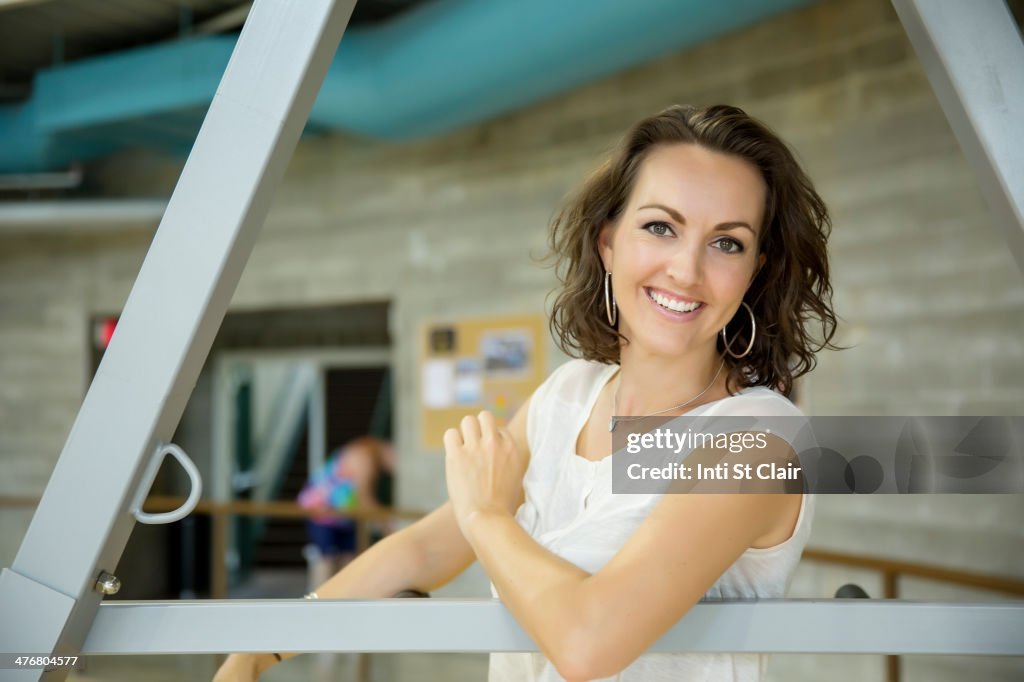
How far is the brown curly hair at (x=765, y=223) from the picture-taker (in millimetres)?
1175

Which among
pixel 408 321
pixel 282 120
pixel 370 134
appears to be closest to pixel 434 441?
pixel 408 321

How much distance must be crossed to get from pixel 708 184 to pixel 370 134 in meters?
4.41

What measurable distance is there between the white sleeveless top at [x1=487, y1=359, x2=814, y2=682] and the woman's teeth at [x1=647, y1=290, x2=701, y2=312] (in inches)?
4.8

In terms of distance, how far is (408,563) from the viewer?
1273mm

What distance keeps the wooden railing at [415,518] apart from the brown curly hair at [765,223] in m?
2.08

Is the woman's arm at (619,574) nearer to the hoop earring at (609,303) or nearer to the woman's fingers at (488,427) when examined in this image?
the woman's fingers at (488,427)

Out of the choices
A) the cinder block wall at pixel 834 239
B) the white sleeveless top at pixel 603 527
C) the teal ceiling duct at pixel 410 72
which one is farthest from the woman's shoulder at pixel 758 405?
the teal ceiling duct at pixel 410 72

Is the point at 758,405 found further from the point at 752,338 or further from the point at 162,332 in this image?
the point at 162,332

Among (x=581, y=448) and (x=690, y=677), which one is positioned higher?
(x=581, y=448)

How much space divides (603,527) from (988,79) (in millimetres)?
625

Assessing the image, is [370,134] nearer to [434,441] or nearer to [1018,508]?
[434,441]

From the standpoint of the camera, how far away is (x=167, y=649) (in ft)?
3.18

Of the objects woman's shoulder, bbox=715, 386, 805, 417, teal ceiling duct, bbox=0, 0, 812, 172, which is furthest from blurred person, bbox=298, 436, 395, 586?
woman's shoulder, bbox=715, 386, 805, 417

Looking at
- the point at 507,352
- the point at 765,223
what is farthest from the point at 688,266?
the point at 507,352
